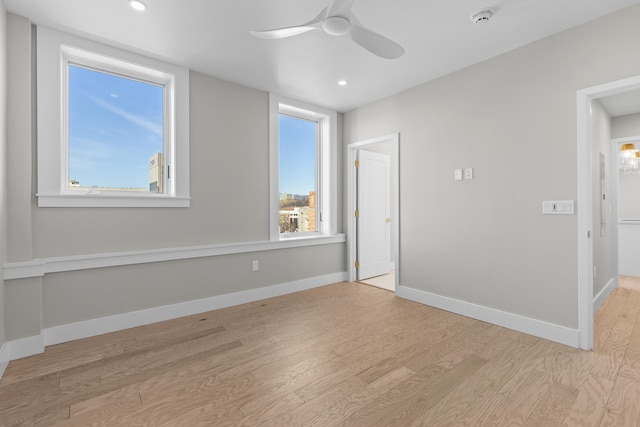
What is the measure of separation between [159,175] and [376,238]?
3.30m

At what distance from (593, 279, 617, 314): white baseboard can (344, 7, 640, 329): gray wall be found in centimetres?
117

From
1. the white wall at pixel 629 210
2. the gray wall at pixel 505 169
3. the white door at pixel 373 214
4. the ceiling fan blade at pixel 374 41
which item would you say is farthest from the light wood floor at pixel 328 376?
the white wall at pixel 629 210

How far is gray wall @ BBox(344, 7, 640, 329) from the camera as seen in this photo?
2.42 metres

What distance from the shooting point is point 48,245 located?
2479 mm

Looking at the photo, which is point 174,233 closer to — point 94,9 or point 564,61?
point 94,9

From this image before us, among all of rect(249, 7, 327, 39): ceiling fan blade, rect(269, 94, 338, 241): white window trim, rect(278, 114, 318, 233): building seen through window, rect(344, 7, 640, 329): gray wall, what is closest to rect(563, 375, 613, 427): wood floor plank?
rect(344, 7, 640, 329): gray wall

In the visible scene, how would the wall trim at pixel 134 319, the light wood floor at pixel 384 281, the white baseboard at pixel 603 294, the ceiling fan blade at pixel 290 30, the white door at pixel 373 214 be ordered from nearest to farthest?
the ceiling fan blade at pixel 290 30, the wall trim at pixel 134 319, the white baseboard at pixel 603 294, the light wood floor at pixel 384 281, the white door at pixel 373 214

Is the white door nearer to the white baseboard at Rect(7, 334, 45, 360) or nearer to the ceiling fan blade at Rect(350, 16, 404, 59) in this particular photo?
the ceiling fan blade at Rect(350, 16, 404, 59)

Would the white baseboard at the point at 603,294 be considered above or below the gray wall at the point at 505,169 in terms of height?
below

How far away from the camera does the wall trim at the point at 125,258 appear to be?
228 cm

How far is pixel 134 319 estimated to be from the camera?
2836 millimetres

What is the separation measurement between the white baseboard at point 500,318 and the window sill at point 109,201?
2.86 meters

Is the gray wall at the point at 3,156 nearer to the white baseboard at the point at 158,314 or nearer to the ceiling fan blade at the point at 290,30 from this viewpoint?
the white baseboard at the point at 158,314

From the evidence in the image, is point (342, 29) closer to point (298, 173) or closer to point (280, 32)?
point (280, 32)
